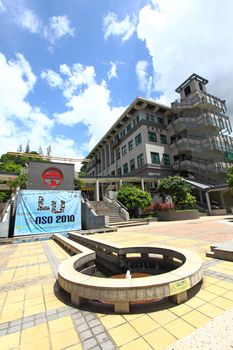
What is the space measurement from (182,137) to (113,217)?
19.0m

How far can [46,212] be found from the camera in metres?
14.7

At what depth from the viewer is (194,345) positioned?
201 cm

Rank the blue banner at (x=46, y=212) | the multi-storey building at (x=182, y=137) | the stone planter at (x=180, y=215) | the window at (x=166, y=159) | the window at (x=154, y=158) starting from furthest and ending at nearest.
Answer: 1. the window at (x=166, y=159)
2. the multi-storey building at (x=182, y=137)
3. the window at (x=154, y=158)
4. the stone planter at (x=180, y=215)
5. the blue banner at (x=46, y=212)

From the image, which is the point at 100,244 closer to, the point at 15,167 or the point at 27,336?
the point at 27,336

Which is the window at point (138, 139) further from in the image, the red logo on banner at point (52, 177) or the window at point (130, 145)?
the red logo on banner at point (52, 177)

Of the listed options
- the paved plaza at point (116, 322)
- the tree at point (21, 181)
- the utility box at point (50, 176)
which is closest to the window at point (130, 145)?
the utility box at point (50, 176)

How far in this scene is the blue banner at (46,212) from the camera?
45.3ft

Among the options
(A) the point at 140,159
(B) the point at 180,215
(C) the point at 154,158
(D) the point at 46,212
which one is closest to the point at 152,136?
(C) the point at 154,158

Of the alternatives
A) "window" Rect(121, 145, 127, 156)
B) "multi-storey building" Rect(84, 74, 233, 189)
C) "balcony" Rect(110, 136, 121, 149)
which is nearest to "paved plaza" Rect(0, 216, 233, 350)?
"multi-storey building" Rect(84, 74, 233, 189)

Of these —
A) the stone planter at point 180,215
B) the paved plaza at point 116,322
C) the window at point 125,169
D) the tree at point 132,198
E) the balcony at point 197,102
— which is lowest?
the paved plaza at point 116,322

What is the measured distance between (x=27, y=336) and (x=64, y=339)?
54 centimetres

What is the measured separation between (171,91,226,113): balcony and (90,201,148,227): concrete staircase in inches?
858

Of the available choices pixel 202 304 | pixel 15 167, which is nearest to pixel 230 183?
pixel 202 304

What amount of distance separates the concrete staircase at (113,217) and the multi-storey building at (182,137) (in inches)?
386
